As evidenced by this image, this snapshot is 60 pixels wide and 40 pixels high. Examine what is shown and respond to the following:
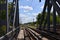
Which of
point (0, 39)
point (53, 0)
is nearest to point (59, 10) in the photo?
point (53, 0)

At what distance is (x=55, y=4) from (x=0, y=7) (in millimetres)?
4191

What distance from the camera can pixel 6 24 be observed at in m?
9.12

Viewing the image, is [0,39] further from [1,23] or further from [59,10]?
[59,10]

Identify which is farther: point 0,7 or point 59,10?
point 59,10

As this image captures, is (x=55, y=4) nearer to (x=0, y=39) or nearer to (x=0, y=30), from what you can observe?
(x=0, y=30)

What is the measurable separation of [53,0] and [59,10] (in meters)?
2.03

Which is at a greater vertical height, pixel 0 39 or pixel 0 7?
Answer: pixel 0 7

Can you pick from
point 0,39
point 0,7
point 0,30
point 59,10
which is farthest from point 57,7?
point 0,39

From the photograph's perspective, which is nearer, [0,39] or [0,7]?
[0,39]

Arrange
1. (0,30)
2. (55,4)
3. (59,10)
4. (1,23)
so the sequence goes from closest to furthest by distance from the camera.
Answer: (1,23)
(59,10)
(55,4)
(0,30)

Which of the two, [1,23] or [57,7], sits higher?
[57,7]

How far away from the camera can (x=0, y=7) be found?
34.4 feet

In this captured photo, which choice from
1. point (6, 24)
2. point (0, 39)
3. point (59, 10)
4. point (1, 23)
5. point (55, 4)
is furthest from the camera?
point (55, 4)

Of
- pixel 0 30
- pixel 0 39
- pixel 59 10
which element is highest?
pixel 59 10
